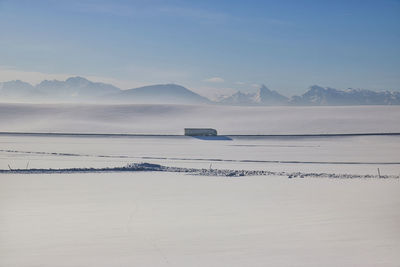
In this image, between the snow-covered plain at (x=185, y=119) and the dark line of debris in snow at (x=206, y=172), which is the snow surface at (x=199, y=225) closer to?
the dark line of debris in snow at (x=206, y=172)

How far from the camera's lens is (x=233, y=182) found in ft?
57.8

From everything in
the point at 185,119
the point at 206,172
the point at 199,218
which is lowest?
the point at 206,172

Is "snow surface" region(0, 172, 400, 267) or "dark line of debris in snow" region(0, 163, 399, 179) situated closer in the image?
"snow surface" region(0, 172, 400, 267)

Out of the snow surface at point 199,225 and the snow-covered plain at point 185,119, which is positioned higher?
the snow-covered plain at point 185,119

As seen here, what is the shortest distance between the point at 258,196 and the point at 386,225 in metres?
4.94

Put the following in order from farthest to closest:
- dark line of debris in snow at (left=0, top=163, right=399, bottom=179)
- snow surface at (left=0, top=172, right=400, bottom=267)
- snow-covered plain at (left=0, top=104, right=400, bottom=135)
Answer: snow-covered plain at (left=0, top=104, right=400, bottom=135)
dark line of debris in snow at (left=0, top=163, right=399, bottom=179)
snow surface at (left=0, top=172, right=400, bottom=267)

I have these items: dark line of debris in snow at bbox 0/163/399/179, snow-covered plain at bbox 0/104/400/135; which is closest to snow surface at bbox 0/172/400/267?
dark line of debris in snow at bbox 0/163/399/179

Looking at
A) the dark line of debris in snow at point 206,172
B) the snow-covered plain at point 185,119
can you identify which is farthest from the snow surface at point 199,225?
the snow-covered plain at point 185,119

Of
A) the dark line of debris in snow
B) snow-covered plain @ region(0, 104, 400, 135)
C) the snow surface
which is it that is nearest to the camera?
the snow surface

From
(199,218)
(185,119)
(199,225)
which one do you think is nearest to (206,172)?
(199,218)

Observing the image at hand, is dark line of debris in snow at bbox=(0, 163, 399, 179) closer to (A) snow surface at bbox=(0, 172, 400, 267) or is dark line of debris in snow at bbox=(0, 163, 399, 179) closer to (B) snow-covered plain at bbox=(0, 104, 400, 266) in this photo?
(B) snow-covered plain at bbox=(0, 104, 400, 266)

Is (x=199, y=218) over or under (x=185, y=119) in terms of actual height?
under

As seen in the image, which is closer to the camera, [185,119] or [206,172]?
[206,172]

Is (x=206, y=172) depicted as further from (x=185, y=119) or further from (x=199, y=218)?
(x=185, y=119)
